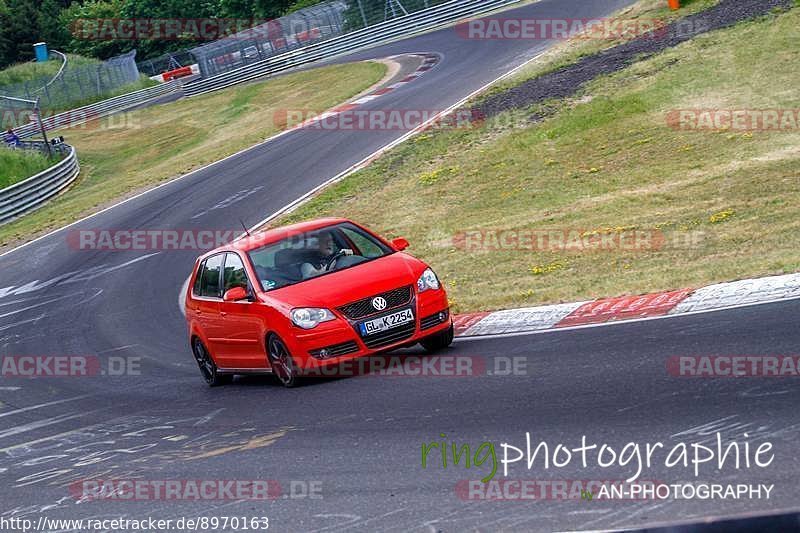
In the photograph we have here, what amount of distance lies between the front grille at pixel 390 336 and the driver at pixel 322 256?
1127mm

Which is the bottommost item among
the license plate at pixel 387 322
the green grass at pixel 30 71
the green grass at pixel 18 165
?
the green grass at pixel 18 165

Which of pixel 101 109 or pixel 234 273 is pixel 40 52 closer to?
pixel 101 109

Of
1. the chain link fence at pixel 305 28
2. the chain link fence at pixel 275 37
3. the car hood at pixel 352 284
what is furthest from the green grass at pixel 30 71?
the car hood at pixel 352 284

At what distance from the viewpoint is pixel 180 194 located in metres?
29.4

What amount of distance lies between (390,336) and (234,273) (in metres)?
2.16

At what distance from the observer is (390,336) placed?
10.7 m

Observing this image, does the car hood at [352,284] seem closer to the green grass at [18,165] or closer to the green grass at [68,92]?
the green grass at [18,165]

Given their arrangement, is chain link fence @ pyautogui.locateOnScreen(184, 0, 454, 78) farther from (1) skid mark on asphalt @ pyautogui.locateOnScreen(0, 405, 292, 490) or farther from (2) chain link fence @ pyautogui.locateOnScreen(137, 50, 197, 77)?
(1) skid mark on asphalt @ pyautogui.locateOnScreen(0, 405, 292, 490)

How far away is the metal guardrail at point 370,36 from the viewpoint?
158 ft

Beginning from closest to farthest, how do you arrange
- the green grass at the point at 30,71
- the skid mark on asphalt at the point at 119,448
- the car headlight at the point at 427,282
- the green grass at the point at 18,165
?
the skid mark on asphalt at the point at 119,448 → the car headlight at the point at 427,282 → the green grass at the point at 18,165 → the green grass at the point at 30,71

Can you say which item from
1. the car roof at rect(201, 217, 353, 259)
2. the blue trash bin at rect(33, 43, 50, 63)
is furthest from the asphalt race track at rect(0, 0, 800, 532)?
the blue trash bin at rect(33, 43, 50, 63)

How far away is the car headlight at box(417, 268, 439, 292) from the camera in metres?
11.0

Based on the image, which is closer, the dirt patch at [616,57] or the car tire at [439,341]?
the car tire at [439,341]

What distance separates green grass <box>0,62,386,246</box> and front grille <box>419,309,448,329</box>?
2113 cm
